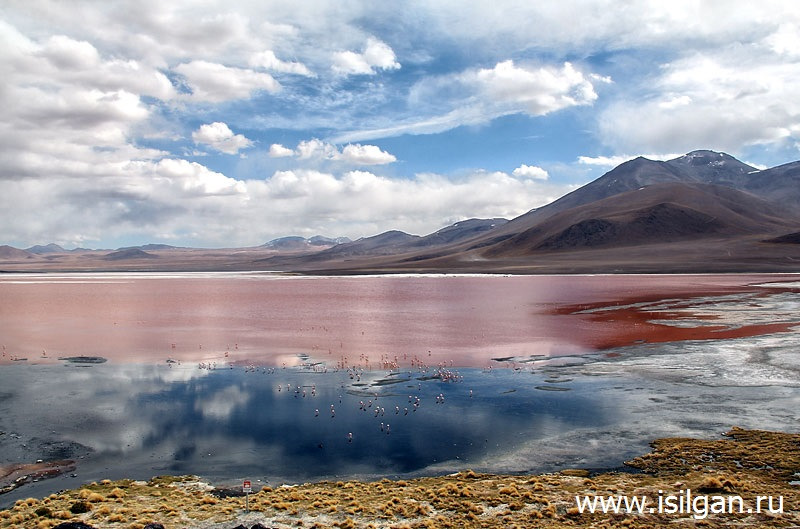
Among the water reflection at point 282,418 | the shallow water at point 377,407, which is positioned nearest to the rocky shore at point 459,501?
the shallow water at point 377,407

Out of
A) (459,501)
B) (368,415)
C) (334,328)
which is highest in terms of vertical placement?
(334,328)

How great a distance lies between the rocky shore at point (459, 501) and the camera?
1316 cm

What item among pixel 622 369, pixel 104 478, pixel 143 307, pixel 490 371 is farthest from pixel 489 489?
pixel 143 307

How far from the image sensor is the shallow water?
1778 cm

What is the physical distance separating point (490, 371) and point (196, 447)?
50.9 ft

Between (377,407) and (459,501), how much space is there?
907cm

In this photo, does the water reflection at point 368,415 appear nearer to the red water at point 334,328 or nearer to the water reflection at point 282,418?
the water reflection at point 282,418

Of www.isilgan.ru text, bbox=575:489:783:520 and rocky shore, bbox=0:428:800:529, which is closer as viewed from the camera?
rocky shore, bbox=0:428:800:529

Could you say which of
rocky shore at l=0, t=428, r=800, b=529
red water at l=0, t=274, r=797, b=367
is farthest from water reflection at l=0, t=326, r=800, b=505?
red water at l=0, t=274, r=797, b=367

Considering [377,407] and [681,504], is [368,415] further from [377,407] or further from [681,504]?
[681,504]

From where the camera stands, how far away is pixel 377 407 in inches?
913

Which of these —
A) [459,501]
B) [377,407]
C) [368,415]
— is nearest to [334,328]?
[377,407]

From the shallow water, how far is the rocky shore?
1029mm

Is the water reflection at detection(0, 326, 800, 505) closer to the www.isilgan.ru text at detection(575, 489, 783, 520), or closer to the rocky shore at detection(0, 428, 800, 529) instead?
the rocky shore at detection(0, 428, 800, 529)
